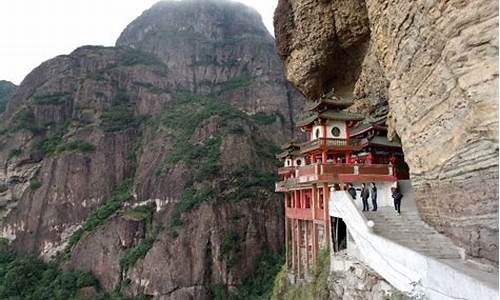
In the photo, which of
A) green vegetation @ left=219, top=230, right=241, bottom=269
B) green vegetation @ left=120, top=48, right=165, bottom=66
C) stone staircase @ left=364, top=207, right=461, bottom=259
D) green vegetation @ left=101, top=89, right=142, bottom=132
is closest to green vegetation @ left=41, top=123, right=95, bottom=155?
green vegetation @ left=101, top=89, right=142, bottom=132

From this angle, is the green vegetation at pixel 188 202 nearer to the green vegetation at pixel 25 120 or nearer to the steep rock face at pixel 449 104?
the green vegetation at pixel 25 120

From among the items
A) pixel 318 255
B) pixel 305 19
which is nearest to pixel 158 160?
pixel 305 19

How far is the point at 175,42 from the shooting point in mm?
90438

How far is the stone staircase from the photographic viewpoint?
34.0 ft

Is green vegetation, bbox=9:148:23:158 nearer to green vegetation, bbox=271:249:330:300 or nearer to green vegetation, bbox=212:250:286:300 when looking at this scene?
green vegetation, bbox=212:250:286:300

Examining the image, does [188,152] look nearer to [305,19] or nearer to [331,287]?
[305,19]

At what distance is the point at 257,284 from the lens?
126 feet

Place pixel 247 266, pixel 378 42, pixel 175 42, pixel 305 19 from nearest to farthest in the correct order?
pixel 378 42, pixel 305 19, pixel 247 266, pixel 175 42

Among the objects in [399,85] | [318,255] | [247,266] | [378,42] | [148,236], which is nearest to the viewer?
[399,85]

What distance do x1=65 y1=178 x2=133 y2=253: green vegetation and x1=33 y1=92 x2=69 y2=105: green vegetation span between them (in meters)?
20.4

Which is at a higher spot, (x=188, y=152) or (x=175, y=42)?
(x=175, y=42)

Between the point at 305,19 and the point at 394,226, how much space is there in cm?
1657

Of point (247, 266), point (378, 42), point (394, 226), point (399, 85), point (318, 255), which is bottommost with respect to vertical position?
point (247, 266)

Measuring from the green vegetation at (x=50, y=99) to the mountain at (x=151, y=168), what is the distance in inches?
8.7
